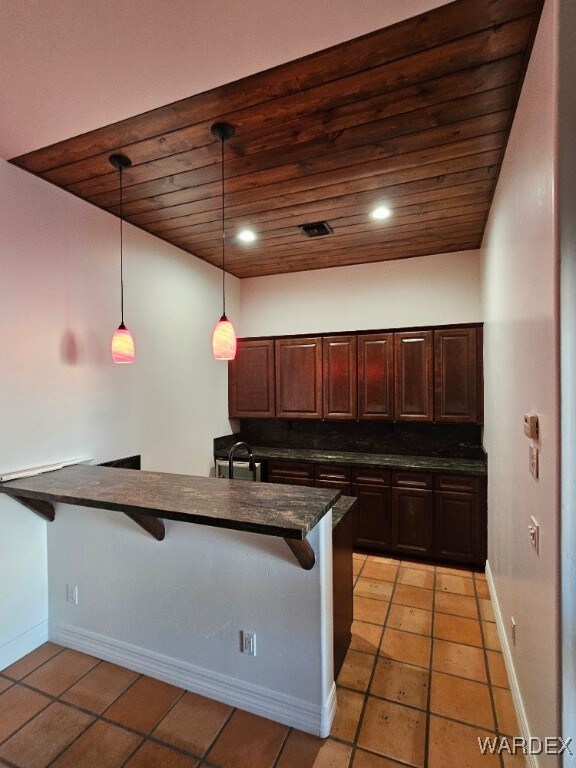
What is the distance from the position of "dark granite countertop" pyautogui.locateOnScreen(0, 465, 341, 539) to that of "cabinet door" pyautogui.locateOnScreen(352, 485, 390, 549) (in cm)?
179

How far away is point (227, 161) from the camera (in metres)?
2.16

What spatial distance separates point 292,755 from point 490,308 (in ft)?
9.36

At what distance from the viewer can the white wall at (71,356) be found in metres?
2.16

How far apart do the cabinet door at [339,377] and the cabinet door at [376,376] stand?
0.07 m

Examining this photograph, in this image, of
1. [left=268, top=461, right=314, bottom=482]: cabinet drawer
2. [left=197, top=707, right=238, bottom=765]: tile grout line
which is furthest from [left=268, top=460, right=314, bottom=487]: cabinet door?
[left=197, top=707, right=238, bottom=765]: tile grout line

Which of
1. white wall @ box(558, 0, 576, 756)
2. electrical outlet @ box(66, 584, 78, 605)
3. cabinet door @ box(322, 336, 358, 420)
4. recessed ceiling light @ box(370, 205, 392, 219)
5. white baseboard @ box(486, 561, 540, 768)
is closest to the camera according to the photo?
white wall @ box(558, 0, 576, 756)

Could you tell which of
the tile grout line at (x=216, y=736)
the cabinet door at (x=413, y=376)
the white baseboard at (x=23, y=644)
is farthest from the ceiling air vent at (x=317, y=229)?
the white baseboard at (x=23, y=644)

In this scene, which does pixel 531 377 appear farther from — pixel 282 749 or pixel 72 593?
pixel 72 593

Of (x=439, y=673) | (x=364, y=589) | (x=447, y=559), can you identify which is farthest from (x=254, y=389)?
(x=439, y=673)

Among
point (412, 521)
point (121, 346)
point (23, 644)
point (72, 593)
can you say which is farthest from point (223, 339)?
point (412, 521)

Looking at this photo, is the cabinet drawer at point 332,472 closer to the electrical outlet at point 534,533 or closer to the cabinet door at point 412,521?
the cabinet door at point 412,521

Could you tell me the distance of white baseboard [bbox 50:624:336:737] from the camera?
67.5 inches

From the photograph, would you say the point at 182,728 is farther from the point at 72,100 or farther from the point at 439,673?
the point at 72,100

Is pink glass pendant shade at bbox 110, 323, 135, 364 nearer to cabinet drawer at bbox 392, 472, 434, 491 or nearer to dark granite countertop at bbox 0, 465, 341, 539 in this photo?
dark granite countertop at bbox 0, 465, 341, 539
